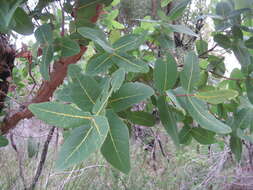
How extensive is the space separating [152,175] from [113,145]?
1.98 metres

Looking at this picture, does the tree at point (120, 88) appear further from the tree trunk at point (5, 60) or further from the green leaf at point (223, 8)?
the tree trunk at point (5, 60)

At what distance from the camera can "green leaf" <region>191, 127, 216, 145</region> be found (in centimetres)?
52

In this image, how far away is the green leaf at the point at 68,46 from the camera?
1.51 feet

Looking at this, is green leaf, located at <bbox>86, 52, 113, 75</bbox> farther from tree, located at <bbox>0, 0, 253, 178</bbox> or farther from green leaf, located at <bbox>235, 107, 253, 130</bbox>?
green leaf, located at <bbox>235, 107, 253, 130</bbox>

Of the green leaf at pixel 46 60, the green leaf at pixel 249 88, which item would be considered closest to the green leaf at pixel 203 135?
the green leaf at pixel 249 88

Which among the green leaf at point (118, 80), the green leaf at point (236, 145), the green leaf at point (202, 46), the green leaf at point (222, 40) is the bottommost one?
the green leaf at point (236, 145)

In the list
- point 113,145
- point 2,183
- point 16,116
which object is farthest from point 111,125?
point 2,183

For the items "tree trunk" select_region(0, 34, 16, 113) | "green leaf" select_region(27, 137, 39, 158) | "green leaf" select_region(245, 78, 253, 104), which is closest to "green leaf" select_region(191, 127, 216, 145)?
"green leaf" select_region(245, 78, 253, 104)

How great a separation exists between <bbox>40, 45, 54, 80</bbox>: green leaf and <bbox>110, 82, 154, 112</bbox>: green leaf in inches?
6.4

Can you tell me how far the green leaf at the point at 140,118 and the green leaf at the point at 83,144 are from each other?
0.16m

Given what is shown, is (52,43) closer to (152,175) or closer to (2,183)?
(2,183)

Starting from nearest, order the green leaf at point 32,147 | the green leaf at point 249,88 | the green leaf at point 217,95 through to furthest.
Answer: the green leaf at point 217,95 < the green leaf at point 249,88 < the green leaf at point 32,147

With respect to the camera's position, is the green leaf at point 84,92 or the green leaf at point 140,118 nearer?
the green leaf at point 84,92

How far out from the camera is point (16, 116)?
2.34ft
